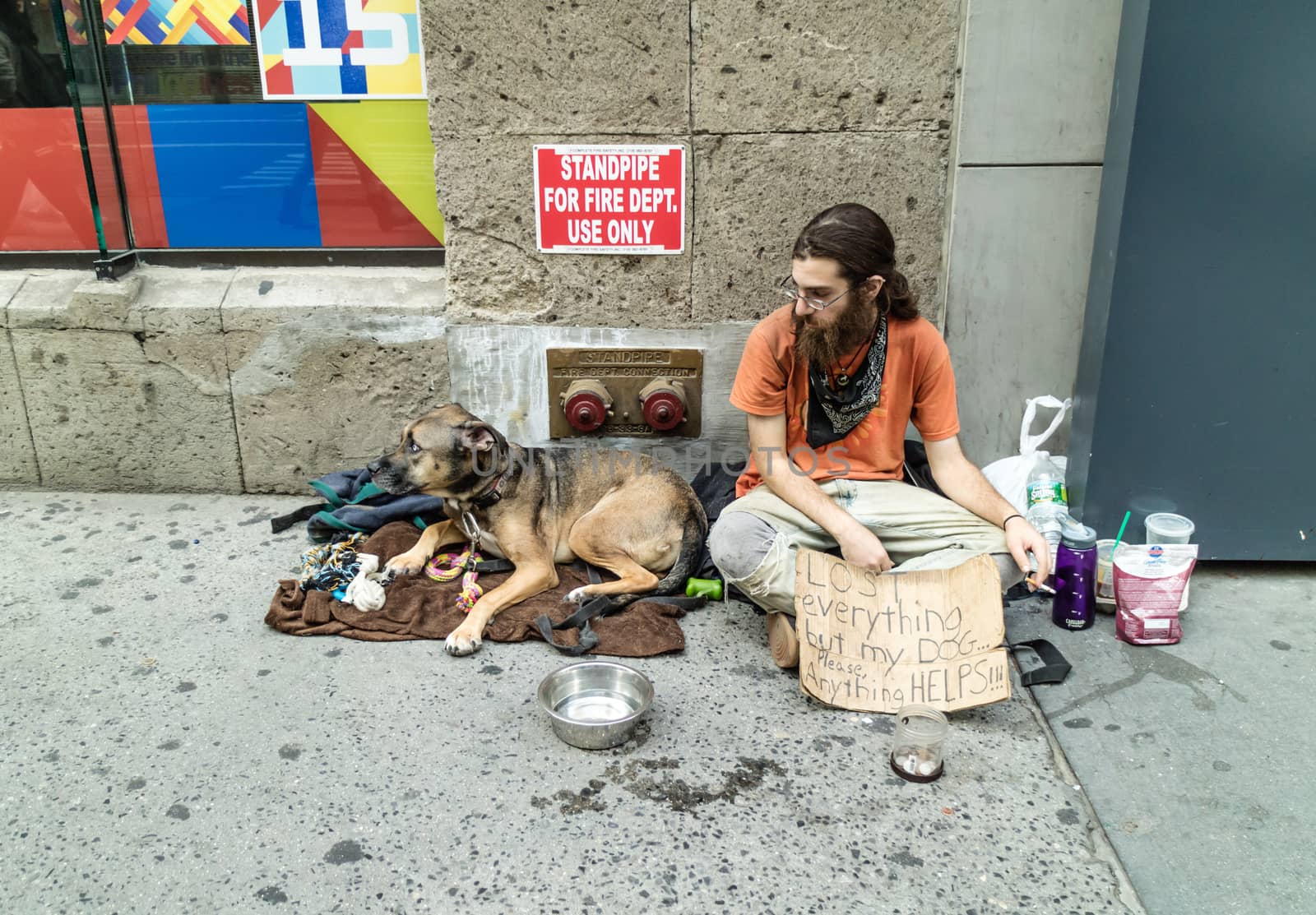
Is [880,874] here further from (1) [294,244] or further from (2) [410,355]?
(1) [294,244]

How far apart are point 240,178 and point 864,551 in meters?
3.78

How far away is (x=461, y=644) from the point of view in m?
3.73

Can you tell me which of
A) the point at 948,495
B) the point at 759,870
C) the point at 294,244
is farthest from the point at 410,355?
the point at 759,870

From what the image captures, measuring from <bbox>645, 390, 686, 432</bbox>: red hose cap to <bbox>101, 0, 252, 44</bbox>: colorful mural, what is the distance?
8.94ft

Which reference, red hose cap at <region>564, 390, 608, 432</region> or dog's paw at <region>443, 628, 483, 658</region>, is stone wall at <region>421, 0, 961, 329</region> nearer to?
red hose cap at <region>564, 390, 608, 432</region>

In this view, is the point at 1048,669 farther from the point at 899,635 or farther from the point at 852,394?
the point at 852,394

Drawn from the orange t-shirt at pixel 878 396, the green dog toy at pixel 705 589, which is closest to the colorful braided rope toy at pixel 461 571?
the green dog toy at pixel 705 589

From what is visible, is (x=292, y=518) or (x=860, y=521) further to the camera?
(x=292, y=518)

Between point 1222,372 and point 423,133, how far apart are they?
3915 millimetres

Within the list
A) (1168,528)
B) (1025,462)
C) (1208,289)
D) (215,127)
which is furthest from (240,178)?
(1168,528)

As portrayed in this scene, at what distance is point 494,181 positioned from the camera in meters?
4.56

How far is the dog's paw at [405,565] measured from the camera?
4301mm

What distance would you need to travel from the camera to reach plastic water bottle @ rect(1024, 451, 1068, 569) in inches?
171

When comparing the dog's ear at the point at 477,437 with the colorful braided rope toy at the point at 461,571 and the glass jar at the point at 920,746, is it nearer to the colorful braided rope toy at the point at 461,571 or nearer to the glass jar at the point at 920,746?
the colorful braided rope toy at the point at 461,571
